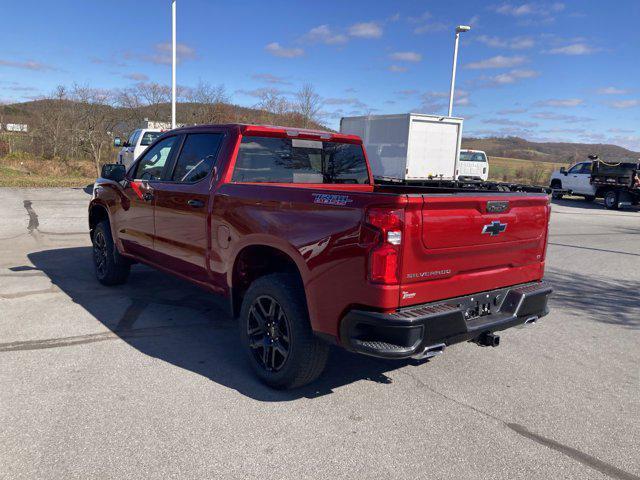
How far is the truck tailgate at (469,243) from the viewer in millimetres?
3213

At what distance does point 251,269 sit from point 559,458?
8.21ft

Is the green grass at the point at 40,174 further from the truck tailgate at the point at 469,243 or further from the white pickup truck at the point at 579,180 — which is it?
the white pickup truck at the point at 579,180

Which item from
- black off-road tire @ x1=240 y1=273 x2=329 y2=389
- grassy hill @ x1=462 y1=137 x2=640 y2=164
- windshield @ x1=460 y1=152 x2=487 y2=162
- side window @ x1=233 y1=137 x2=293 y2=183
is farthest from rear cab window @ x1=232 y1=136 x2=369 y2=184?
grassy hill @ x1=462 y1=137 x2=640 y2=164

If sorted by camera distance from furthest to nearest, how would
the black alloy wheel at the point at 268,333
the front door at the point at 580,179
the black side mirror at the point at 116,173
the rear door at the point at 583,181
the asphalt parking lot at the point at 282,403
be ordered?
the front door at the point at 580,179 < the rear door at the point at 583,181 < the black side mirror at the point at 116,173 < the black alloy wheel at the point at 268,333 < the asphalt parking lot at the point at 282,403

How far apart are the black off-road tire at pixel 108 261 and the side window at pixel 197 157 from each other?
1.78 metres

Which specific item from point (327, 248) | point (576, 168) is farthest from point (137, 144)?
point (576, 168)

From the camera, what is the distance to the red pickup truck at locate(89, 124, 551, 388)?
316cm

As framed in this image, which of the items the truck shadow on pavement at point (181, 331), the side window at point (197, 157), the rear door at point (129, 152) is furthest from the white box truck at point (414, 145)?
the side window at point (197, 157)

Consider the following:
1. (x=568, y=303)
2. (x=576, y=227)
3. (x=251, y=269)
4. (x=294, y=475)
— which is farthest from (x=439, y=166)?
(x=294, y=475)

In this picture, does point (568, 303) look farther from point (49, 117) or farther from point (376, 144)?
point (49, 117)

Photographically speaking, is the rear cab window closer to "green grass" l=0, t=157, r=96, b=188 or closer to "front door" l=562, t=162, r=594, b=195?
"green grass" l=0, t=157, r=96, b=188

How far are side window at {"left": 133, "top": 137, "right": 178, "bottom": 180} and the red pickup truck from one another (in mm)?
45

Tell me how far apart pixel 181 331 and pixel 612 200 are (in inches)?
913

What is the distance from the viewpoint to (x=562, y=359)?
15.5ft
